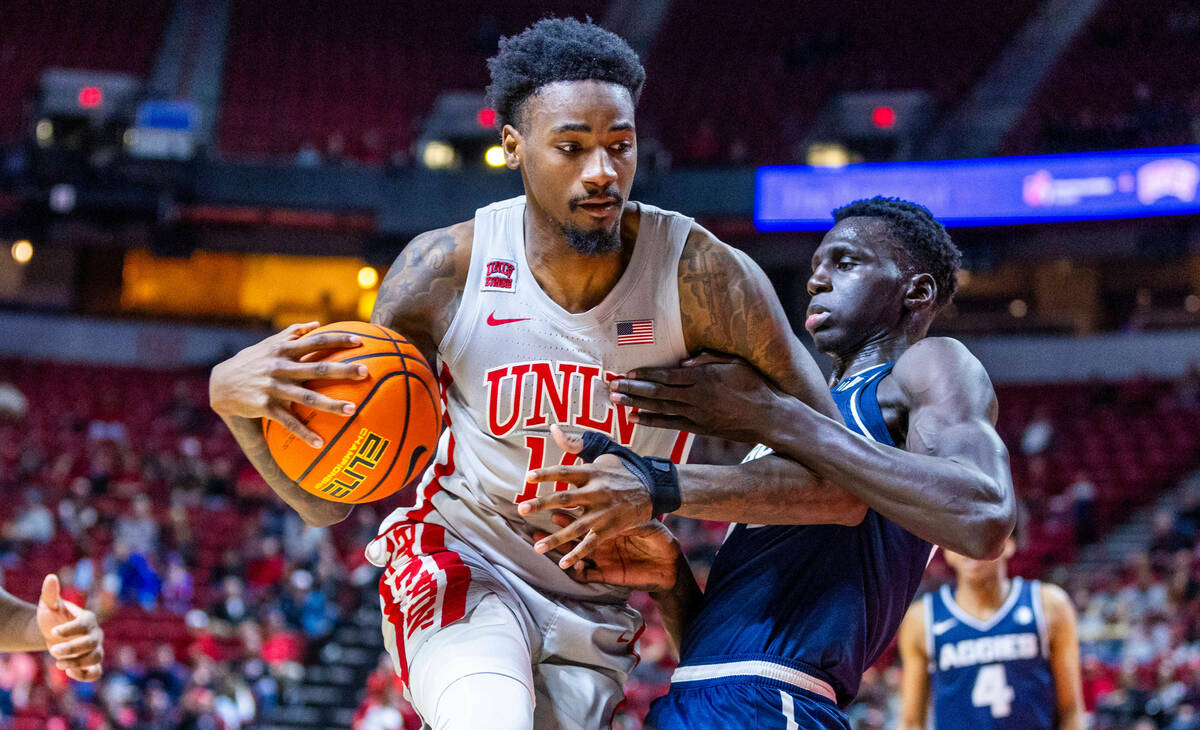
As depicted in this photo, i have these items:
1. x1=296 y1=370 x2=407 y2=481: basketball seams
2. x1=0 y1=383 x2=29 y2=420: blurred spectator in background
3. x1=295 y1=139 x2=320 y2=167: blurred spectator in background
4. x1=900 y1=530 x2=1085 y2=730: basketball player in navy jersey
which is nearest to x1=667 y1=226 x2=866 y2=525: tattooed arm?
x1=296 y1=370 x2=407 y2=481: basketball seams

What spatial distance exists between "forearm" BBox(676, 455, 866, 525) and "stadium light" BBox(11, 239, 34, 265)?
18349 millimetres

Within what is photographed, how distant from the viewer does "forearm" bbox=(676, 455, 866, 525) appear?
9.09 ft

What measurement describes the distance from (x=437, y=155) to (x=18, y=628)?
14.8 metres

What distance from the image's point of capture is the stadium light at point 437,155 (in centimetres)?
1758

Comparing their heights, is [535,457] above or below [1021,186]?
below

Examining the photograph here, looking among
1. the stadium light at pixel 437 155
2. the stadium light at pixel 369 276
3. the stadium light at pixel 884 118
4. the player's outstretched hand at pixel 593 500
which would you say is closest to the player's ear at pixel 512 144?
the player's outstretched hand at pixel 593 500

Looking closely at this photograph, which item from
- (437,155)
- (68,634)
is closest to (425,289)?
(68,634)

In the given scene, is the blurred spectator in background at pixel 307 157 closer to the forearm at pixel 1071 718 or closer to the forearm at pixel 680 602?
the forearm at pixel 1071 718

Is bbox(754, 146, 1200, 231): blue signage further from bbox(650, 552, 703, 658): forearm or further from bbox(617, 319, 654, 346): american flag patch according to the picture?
bbox(617, 319, 654, 346): american flag patch

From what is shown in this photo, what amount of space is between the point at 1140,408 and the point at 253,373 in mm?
15290

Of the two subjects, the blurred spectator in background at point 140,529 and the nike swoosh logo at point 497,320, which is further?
the blurred spectator in background at point 140,529

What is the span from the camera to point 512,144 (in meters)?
3.05

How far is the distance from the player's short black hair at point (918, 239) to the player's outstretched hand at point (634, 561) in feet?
3.73

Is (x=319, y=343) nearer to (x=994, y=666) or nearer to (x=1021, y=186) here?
(x=994, y=666)
